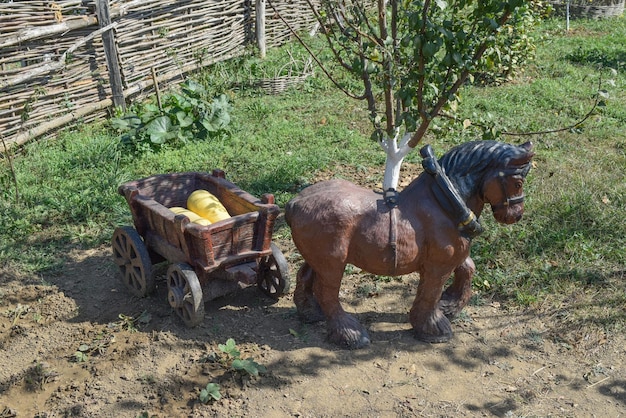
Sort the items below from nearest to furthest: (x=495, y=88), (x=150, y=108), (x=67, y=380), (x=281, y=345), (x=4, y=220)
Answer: (x=67, y=380) → (x=281, y=345) → (x=4, y=220) → (x=150, y=108) → (x=495, y=88)

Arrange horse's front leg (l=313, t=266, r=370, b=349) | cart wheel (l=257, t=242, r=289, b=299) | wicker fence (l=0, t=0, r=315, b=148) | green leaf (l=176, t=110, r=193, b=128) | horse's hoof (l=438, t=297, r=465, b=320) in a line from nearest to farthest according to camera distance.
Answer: horse's front leg (l=313, t=266, r=370, b=349) < horse's hoof (l=438, t=297, r=465, b=320) < cart wheel (l=257, t=242, r=289, b=299) < wicker fence (l=0, t=0, r=315, b=148) < green leaf (l=176, t=110, r=193, b=128)

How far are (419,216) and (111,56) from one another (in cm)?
605

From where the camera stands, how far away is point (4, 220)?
602 cm

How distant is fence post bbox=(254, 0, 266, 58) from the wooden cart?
697 centimetres

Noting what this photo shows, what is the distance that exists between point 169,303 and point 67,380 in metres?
0.94

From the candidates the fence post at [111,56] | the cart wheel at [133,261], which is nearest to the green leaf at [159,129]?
the fence post at [111,56]

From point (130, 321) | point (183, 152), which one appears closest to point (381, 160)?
point (183, 152)

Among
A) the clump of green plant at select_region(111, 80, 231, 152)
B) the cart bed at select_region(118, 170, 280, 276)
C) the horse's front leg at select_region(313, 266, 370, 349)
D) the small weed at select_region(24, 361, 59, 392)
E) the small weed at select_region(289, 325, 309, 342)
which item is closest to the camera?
the small weed at select_region(24, 361, 59, 392)

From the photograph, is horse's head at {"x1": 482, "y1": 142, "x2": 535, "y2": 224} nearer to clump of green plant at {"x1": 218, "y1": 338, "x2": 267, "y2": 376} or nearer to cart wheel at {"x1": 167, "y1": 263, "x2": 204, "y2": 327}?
clump of green plant at {"x1": 218, "y1": 338, "x2": 267, "y2": 376}

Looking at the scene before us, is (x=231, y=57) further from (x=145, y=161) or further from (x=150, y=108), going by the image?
(x=145, y=161)

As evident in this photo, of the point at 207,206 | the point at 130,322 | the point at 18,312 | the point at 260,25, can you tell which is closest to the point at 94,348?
the point at 130,322

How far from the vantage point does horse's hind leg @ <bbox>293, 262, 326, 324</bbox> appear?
4.45 meters

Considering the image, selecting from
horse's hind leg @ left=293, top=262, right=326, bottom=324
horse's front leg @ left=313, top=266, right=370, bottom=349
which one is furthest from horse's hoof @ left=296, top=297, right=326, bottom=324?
horse's front leg @ left=313, top=266, right=370, bottom=349

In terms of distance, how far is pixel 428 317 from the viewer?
14.3 feet
